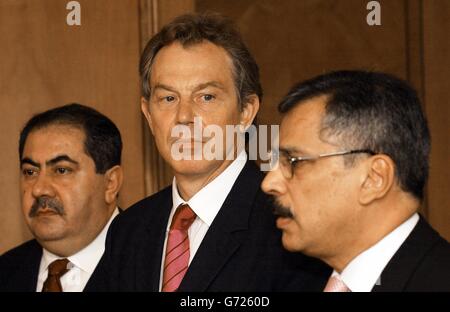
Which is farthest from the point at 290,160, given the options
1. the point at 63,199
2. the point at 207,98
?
the point at 63,199

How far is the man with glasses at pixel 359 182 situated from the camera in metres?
1.87

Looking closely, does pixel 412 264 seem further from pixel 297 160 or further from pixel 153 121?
pixel 153 121

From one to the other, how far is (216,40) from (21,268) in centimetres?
115

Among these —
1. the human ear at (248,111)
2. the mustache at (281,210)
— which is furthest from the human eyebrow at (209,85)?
the mustache at (281,210)

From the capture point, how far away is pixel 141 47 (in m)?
3.47

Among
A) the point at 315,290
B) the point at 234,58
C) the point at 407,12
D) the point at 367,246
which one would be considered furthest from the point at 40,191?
the point at 407,12

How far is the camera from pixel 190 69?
94.2 inches

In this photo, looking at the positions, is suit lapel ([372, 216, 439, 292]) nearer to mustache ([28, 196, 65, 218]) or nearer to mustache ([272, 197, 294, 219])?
mustache ([272, 197, 294, 219])

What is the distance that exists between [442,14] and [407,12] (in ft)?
0.48

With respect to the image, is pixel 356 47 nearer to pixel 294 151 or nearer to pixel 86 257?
pixel 86 257

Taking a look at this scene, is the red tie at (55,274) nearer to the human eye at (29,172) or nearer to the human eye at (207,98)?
the human eye at (29,172)

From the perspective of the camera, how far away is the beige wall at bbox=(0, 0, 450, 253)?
11.1 ft

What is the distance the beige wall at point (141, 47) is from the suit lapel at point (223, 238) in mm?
1085

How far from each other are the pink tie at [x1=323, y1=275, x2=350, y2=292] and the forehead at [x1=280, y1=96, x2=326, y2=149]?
33 centimetres
